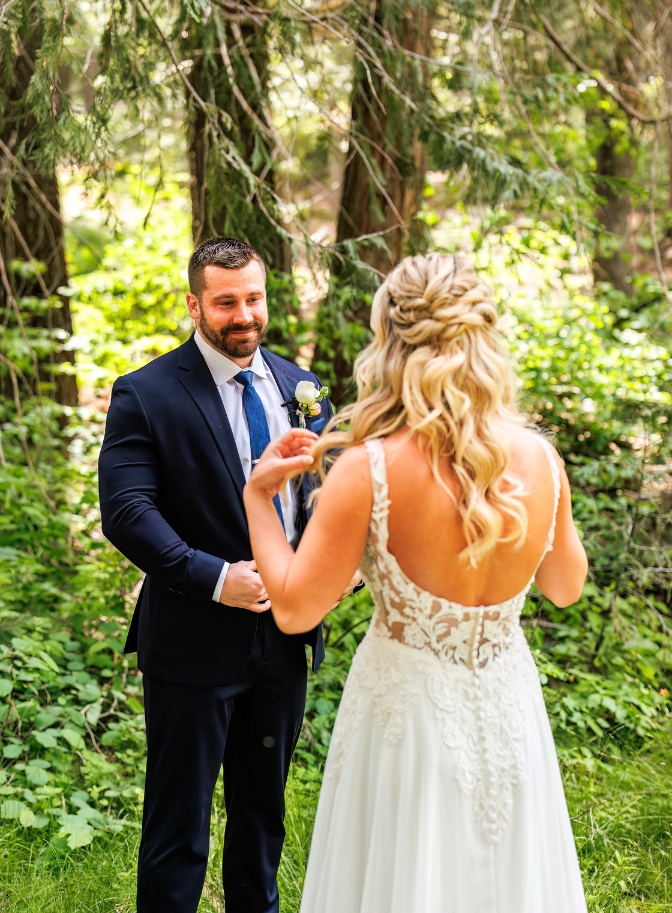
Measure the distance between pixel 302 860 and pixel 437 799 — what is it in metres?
1.53

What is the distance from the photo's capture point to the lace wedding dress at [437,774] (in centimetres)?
181

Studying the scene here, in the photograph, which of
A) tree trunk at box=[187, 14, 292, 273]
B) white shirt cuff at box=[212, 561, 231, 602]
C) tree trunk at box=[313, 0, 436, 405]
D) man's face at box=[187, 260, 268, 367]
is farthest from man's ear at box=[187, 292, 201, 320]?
tree trunk at box=[313, 0, 436, 405]

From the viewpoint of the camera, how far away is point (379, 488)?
5.64ft

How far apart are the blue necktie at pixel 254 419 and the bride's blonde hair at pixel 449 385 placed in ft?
2.52

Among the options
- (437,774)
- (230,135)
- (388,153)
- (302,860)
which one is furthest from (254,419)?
(388,153)

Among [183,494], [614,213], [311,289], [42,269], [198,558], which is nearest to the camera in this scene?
[198,558]

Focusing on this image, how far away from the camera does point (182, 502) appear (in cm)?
245

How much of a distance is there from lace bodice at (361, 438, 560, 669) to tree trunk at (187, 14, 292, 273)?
261 cm

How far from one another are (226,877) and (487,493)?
67.1 inches

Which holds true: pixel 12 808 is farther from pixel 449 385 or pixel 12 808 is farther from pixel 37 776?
pixel 449 385

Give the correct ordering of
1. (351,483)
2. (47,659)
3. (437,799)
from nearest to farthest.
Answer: (351,483) < (437,799) < (47,659)

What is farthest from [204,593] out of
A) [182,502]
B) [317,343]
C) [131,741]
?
[317,343]

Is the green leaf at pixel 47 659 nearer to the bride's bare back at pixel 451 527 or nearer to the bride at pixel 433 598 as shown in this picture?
the bride at pixel 433 598

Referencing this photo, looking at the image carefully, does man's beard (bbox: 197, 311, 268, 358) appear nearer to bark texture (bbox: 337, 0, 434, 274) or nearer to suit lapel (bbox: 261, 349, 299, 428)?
suit lapel (bbox: 261, 349, 299, 428)
